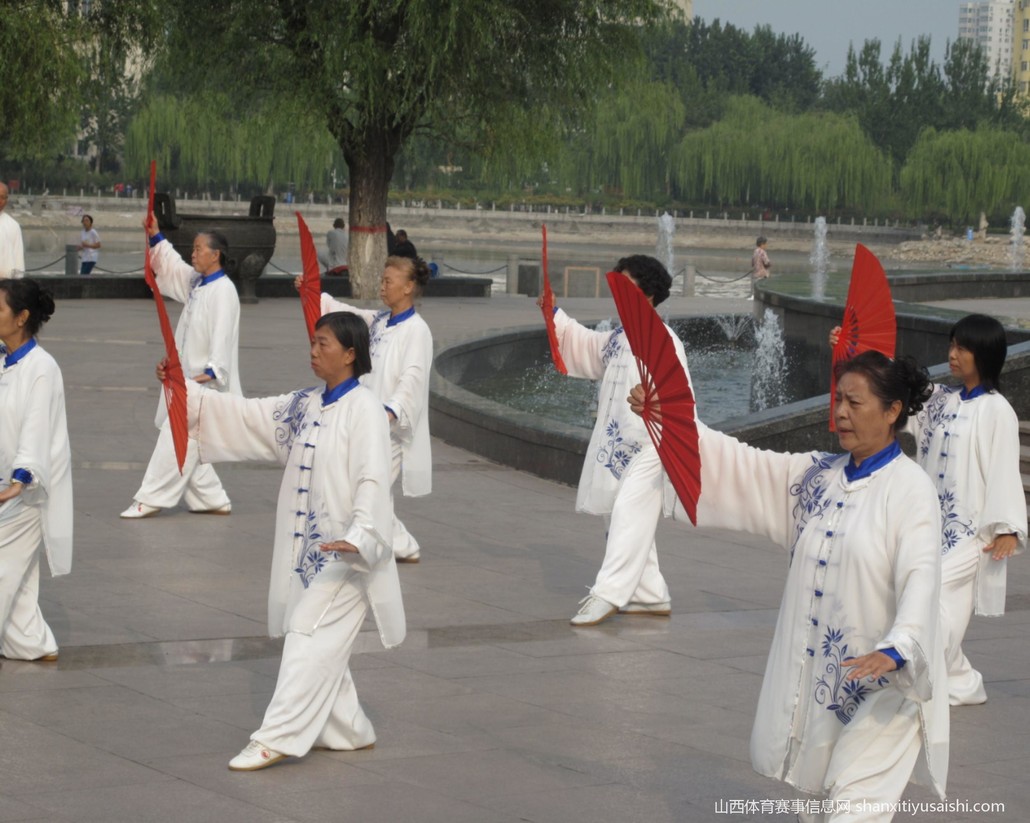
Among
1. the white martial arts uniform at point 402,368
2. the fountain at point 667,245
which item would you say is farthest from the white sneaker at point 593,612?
the fountain at point 667,245

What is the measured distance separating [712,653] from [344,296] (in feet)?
57.8

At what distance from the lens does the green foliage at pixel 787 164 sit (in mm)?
75625

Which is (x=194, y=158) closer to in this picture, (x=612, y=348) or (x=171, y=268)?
(x=171, y=268)

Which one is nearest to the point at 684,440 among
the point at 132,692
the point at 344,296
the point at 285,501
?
the point at 285,501

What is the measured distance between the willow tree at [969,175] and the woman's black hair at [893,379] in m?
73.1

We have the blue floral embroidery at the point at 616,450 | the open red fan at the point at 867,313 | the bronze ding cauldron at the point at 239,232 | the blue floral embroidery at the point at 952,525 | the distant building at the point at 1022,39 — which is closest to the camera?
the open red fan at the point at 867,313

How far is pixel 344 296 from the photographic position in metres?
23.2

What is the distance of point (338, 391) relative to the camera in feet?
15.2

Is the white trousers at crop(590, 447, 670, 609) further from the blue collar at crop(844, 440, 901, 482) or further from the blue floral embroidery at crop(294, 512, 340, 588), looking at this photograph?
the blue collar at crop(844, 440, 901, 482)

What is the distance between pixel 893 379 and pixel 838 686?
0.69 metres

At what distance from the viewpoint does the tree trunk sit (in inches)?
890

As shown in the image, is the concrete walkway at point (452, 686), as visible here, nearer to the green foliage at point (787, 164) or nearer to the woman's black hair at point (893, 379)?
the woman's black hair at point (893, 379)

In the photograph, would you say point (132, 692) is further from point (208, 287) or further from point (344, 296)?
point (344, 296)

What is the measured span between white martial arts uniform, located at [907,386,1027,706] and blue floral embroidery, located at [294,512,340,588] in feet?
6.74
